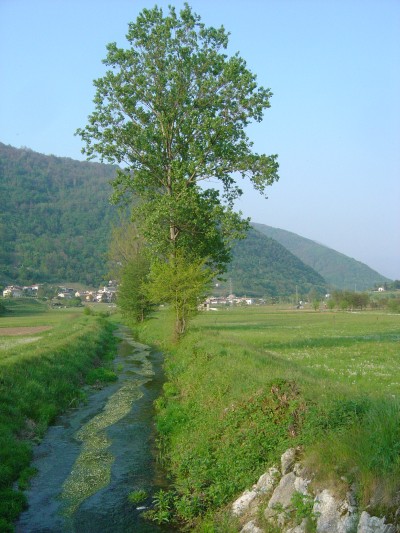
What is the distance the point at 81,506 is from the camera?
1023cm

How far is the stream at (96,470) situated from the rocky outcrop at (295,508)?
211 cm

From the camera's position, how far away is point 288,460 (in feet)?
28.7

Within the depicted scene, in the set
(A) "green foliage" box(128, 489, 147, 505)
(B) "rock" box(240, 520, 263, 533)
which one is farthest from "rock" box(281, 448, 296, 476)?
(A) "green foliage" box(128, 489, 147, 505)

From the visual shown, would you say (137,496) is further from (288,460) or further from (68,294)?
(68,294)

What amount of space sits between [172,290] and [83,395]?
42.1ft

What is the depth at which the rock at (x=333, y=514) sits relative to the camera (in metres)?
6.55

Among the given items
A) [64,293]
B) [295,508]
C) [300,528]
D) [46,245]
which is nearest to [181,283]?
[295,508]

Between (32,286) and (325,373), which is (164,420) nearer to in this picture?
(325,373)

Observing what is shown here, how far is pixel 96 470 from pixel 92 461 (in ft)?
2.15

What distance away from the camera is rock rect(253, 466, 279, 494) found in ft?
28.5

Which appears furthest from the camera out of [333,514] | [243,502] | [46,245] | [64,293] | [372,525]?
[46,245]

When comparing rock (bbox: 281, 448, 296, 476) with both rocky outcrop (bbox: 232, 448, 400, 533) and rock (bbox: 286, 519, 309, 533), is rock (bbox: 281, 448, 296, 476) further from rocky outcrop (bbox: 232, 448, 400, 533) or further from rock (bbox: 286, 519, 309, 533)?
rock (bbox: 286, 519, 309, 533)

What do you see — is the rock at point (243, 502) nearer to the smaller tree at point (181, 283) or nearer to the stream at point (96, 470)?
the stream at point (96, 470)

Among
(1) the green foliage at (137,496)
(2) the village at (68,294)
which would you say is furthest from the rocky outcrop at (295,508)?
(2) the village at (68,294)
